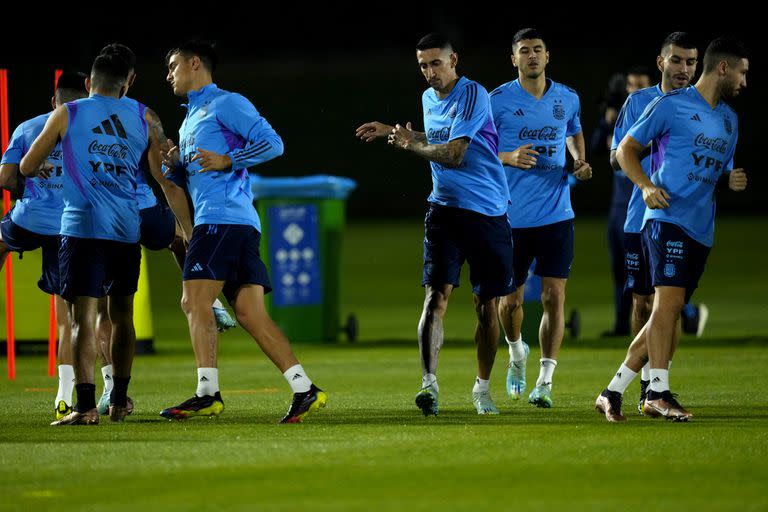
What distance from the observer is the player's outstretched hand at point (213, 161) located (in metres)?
8.74

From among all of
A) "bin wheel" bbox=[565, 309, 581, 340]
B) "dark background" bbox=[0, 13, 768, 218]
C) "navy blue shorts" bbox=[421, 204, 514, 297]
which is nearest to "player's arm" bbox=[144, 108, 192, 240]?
"navy blue shorts" bbox=[421, 204, 514, 297]

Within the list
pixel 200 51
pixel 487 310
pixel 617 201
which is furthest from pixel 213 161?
pixel 617 201

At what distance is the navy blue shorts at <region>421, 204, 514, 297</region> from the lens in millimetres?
9258

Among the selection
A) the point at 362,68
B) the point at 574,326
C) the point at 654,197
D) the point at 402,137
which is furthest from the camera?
the point at 362,68

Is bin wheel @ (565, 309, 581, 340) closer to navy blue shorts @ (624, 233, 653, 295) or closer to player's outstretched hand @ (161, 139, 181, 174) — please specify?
navy blue shorts @ (624, 233, 653, 295)

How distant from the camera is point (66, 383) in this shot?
933 centimetres

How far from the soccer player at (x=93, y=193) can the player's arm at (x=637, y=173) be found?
9.88 feet

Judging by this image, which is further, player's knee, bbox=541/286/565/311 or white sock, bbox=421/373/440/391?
player's knee, bbox=541/286/565/311

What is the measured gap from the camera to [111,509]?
585cm

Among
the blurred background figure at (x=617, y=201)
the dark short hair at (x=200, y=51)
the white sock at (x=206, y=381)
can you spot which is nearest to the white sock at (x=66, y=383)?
the white sock at (x=206, y=381)

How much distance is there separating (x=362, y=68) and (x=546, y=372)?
3125 centimetres

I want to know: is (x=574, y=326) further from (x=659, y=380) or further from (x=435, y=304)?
(x=659, y=380)

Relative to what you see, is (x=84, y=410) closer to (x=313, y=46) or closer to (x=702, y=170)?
(x=702, y=170)

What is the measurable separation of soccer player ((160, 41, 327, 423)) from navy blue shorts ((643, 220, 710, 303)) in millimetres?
2218
